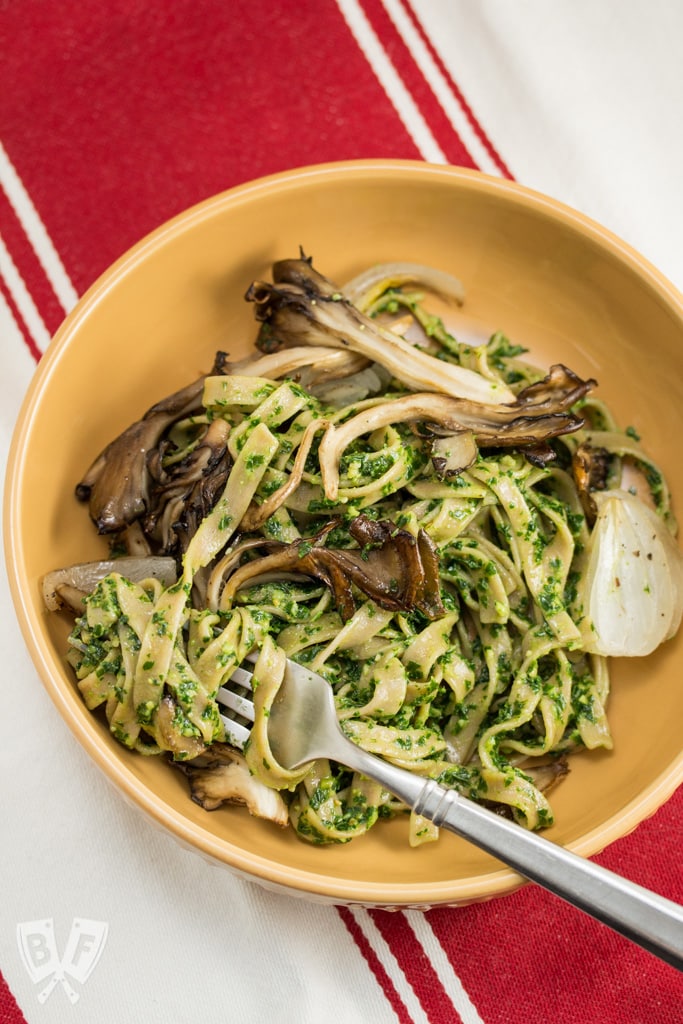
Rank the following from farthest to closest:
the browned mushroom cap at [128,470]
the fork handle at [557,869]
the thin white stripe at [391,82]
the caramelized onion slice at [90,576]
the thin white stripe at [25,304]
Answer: the thin white stripe at [391,82]
the thin white stripe at [25,304]
the browned mushroom cap at [128,470]
the caramelized onion slice at [90,576]
the fork handle at [557,869]

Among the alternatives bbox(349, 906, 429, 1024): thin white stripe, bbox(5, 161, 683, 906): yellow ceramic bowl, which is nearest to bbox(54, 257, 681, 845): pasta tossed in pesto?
bbox(5, 161, 683, 906): yellow ceramic bowl

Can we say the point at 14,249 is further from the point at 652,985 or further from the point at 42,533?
the point at 652,985

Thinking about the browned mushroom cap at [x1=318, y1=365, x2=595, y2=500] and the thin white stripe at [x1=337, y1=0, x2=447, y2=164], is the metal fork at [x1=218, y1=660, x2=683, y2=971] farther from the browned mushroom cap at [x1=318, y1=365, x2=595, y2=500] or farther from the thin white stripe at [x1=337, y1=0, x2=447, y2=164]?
the thin white stripe at [x1=337, y1=0, x2=447, y2=164]

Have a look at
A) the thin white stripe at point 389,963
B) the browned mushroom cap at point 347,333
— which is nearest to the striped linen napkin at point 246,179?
the thin white stripe at point 389,963

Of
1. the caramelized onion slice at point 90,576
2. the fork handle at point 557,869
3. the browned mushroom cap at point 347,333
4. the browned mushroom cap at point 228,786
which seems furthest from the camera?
the browned mushroom cap at point 347,333

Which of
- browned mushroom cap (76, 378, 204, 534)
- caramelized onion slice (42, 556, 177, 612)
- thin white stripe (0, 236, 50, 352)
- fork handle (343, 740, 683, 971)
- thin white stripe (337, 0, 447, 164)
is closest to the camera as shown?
fork handle (343, 740, 683, 971)

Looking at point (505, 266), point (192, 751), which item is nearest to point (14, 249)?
point (505, 266)

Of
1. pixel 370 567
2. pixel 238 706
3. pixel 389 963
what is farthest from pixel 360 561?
pixel 389 963

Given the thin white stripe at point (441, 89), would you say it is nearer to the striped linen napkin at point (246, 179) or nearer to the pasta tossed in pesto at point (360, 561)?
the striped linen napkin at point (246, 179)
